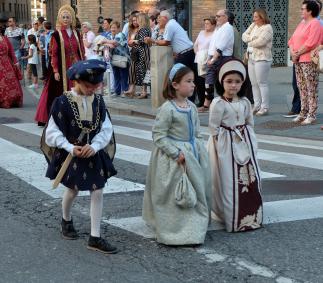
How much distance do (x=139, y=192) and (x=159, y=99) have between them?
665cm

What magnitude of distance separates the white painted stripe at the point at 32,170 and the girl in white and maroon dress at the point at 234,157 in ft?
5.05

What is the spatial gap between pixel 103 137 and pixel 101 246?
81 centimetres

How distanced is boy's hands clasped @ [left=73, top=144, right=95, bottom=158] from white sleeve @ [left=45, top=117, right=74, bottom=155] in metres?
0.04

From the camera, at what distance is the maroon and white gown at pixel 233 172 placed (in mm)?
5152

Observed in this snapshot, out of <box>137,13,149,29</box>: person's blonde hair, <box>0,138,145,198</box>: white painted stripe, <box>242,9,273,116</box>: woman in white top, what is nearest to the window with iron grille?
<box>137,13,149,29</box>: person's blonde hair

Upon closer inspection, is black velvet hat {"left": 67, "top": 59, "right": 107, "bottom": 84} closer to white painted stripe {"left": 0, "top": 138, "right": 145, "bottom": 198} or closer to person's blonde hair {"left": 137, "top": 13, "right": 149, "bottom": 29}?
white painted stripe {"left": 0, "top": 138, "right": 145, "bottom": 198}

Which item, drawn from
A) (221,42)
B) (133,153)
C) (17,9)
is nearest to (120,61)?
(221,42)

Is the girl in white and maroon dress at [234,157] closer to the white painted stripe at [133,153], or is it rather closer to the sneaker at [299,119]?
the white painted stripe at [133,153]

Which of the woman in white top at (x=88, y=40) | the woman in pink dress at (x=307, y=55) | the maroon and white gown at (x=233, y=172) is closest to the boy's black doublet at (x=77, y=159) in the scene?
the maroon and white gown at (x=233, y=172)

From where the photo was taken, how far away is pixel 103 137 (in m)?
4.70

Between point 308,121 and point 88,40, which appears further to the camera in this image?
point 88,40

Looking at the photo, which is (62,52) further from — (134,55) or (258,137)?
(134,55)

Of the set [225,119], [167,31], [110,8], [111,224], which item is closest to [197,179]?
[225,119]

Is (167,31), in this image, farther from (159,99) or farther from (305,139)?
(305,139)
